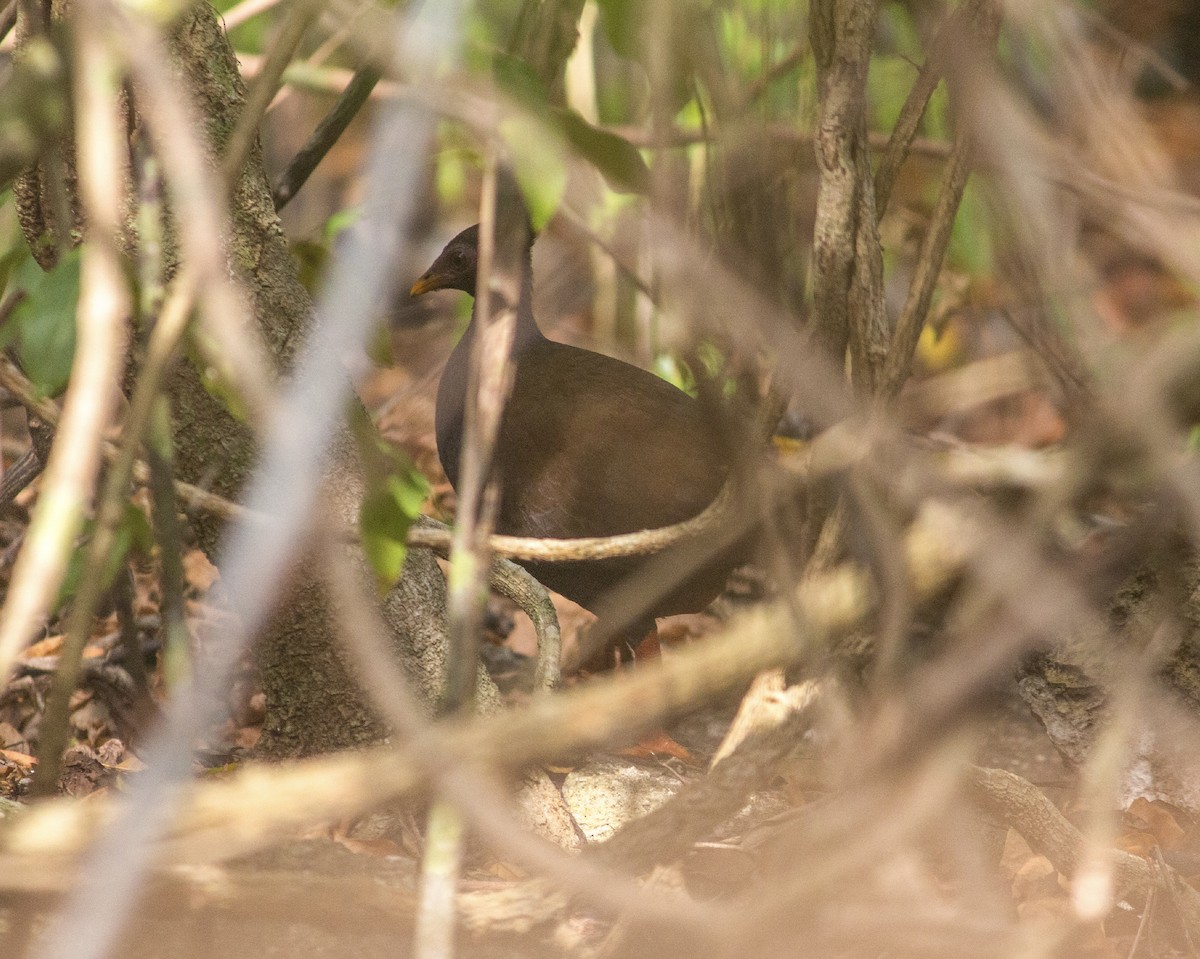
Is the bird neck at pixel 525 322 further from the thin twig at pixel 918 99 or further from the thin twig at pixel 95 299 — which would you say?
the thin twig at pixel 95 299

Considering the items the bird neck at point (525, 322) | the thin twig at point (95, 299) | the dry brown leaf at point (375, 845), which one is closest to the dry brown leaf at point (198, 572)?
the bird neck at point (525, 322)

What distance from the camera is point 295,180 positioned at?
9.18 feet

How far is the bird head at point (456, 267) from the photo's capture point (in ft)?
13.2

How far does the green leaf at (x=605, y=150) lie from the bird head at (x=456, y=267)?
2088 millimetres

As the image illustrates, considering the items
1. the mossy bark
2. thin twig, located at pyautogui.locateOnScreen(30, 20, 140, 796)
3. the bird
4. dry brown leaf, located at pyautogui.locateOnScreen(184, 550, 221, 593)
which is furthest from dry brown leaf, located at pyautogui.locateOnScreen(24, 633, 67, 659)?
thin twig, located at pyautogui.locateOnScreen(30, 20, 140, 796)

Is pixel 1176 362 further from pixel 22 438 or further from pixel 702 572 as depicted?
pixel 22 438

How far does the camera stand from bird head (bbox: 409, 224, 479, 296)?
4.02 m

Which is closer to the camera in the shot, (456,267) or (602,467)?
(602,467)

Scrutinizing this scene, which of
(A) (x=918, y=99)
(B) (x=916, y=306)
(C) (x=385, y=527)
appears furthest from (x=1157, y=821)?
(C) (x=385, y=527)

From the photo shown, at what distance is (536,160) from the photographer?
5.08ft

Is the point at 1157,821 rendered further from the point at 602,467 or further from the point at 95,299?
the point at 95,299

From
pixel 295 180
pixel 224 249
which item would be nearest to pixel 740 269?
pixel 224 249

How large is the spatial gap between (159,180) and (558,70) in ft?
2.40

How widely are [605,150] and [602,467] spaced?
1.47 meters
